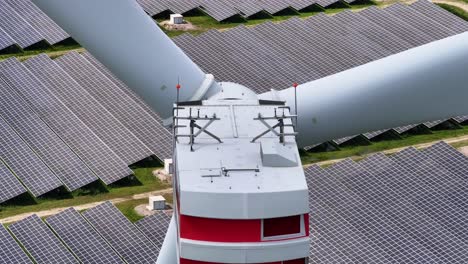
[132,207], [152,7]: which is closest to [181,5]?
[152,7]

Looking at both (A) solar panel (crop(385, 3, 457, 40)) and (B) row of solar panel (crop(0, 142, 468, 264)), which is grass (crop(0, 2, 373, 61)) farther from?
(B) row of solar panel (crop(0, 142, 468, 264))

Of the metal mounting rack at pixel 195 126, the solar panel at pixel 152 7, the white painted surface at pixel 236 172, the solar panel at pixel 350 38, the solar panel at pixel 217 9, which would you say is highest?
the metal mounting rack at pixel 195 126

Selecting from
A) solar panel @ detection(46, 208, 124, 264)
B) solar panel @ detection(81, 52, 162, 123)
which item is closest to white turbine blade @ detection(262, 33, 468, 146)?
solar panel @ detection(46, 208, 124, 264)

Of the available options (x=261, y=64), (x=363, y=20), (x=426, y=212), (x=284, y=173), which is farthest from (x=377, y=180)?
(x=284, y=173)

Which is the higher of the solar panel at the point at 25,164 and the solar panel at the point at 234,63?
the solar panel at the point at 234,63

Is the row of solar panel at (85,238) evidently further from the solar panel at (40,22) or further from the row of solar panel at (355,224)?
the solar panel at (40,22)

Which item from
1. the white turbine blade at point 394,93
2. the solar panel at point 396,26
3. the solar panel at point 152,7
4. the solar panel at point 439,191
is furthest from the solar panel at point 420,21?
the white turbine blade at point 394,93

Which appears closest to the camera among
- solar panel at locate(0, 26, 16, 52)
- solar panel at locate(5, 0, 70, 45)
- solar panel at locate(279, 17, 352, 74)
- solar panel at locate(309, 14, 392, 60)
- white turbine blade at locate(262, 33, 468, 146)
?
white turbine blade at locate(262, 33, 468, 146)
